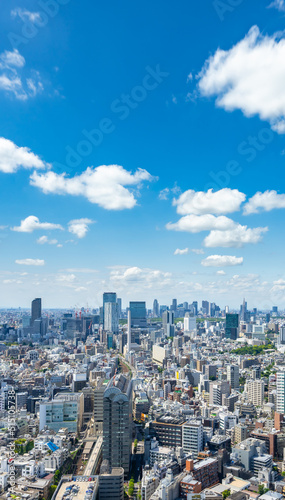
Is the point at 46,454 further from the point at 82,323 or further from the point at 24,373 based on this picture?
the point at 82,323

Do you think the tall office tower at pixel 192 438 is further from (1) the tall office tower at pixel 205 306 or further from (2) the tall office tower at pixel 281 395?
(1) the tall office tower at pixel 205 306

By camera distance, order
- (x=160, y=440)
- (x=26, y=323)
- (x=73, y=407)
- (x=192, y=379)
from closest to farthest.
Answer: (x=160, y=440) < (x=73, y=407) < (x=192, y=379) < (x=26, y=323)

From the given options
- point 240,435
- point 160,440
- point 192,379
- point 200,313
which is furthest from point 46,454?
point 200,313

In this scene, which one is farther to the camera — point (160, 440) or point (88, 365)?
point (88, 365)

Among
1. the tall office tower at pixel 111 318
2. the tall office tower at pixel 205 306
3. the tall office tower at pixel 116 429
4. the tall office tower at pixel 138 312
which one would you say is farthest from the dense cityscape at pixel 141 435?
the tall office tower at pixel 205 306

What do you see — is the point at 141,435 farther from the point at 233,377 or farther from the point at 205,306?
the point at 205,306

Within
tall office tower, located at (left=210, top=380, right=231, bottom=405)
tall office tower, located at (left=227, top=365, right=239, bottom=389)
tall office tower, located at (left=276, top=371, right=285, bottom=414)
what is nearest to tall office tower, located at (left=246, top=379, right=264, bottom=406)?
Answer: tall office tower, located at (left=210, top=380, right=231, bottom=405)

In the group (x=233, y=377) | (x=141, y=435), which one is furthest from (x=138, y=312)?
(x=141, y=435)
